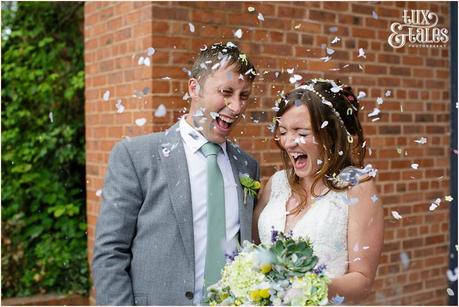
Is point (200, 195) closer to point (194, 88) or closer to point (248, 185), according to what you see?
point (248, 185)

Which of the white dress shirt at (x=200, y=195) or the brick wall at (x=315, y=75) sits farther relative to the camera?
the brick wall at (x=315, y=75)

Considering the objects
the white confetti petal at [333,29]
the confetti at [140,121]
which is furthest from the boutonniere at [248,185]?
the white confetti petal at [333,29]

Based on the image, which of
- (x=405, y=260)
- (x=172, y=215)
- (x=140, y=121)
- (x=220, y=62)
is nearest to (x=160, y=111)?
(x=140, y=121)

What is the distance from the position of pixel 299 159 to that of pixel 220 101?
1.25 feet

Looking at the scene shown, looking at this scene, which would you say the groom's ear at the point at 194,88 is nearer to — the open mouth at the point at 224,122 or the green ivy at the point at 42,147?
the open mouth at the point at 224,122

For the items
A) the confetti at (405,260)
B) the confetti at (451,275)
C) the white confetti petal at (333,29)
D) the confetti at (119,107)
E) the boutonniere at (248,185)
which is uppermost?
the white confetti petal at (333,29)

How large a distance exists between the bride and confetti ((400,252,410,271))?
2.05m

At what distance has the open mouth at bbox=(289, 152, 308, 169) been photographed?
2.67 meters

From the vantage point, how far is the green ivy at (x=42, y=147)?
16.0 feet

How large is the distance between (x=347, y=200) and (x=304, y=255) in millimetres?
446

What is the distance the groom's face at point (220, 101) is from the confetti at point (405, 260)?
2.39 meters

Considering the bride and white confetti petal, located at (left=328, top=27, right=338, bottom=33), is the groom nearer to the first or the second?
the bride

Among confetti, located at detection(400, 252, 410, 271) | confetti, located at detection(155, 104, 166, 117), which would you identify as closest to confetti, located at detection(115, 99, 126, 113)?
confetti, located at detection(155, 104, 166, 117)

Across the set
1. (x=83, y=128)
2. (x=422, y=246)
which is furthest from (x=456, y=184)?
(x=83, y=128)
